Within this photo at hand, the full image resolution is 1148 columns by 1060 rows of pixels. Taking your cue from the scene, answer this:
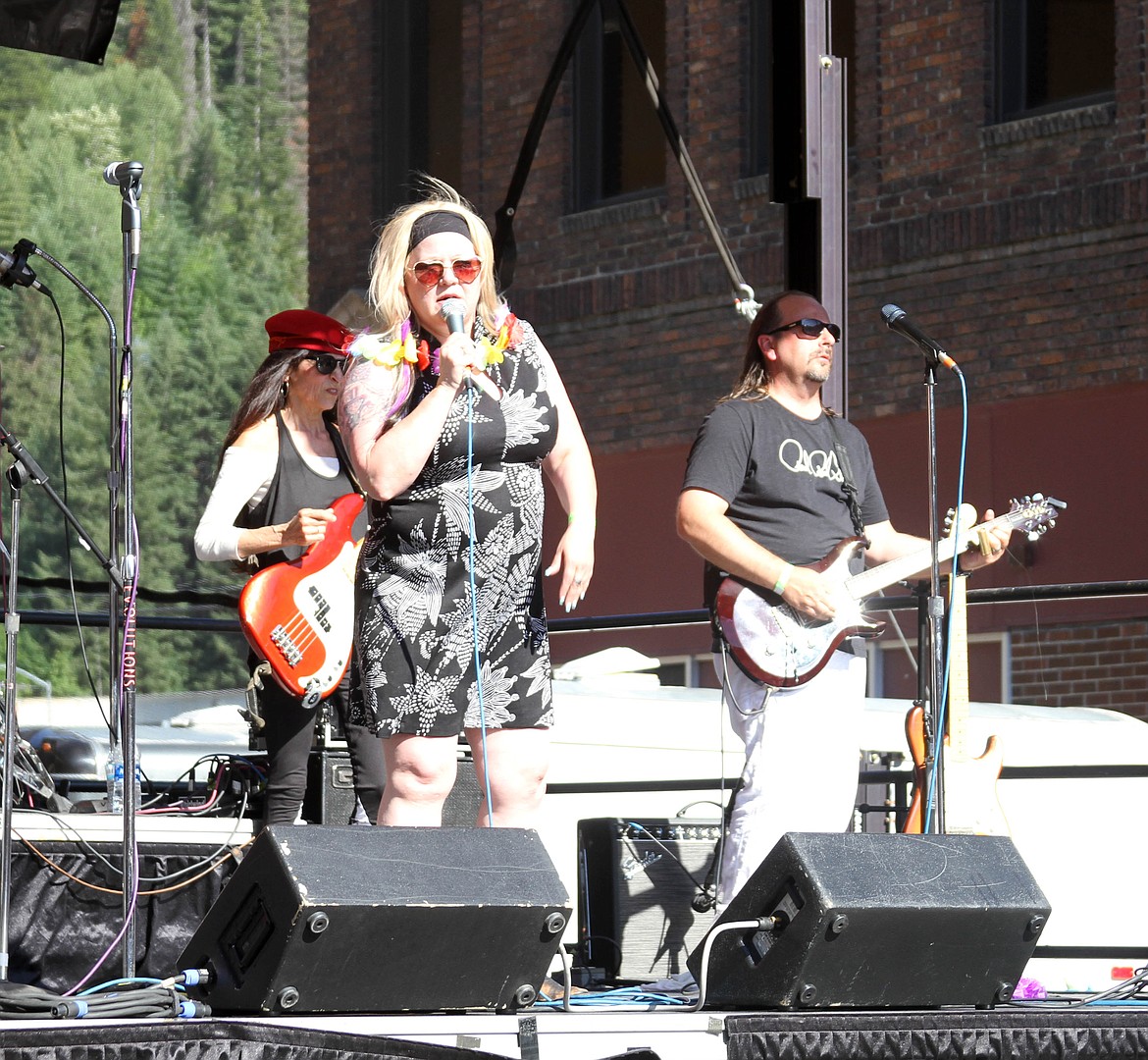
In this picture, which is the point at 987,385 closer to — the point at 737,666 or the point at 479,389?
the point at 737,666

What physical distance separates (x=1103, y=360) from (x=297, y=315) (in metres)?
6.63

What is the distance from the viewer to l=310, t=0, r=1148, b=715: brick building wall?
10711 mm

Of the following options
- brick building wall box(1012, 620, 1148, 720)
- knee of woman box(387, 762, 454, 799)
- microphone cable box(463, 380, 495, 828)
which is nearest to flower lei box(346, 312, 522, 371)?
microphone cable box(463, 380, 495, 828)

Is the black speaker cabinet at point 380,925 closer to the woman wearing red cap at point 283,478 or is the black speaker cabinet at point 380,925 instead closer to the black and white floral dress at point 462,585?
the black and white floral dress at point 462,585

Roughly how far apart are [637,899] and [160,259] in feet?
93.9

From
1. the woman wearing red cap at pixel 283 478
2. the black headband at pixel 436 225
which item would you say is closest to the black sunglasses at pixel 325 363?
the woman wearing red cap at pixel 283 478

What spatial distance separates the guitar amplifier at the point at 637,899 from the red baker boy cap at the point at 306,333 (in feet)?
4.88

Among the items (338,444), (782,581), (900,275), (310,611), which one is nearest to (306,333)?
(338,444)

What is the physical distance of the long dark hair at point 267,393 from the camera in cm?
516

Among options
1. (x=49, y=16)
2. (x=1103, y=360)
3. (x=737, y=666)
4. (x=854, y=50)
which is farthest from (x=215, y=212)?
(x=737, y=666)

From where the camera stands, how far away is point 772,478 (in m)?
4.70

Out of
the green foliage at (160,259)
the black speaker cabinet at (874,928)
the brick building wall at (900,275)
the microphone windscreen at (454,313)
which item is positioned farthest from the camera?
the green foliage at (160,259)

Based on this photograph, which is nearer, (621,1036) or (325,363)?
(621,1036)

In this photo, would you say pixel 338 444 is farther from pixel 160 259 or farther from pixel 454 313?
pixel 160 259
